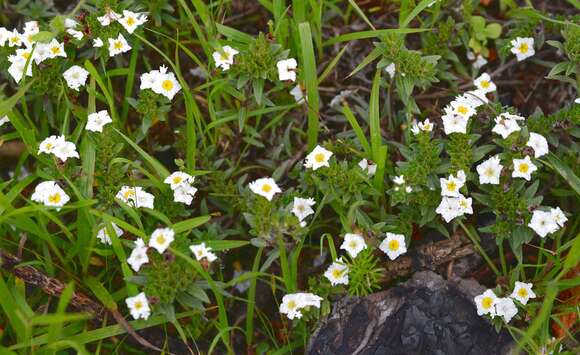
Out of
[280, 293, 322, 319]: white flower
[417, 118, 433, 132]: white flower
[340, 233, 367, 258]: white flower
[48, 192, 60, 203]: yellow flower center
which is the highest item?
[48, 192, 60, 203]: yellow flower center

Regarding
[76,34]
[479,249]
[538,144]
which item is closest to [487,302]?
[479,249]

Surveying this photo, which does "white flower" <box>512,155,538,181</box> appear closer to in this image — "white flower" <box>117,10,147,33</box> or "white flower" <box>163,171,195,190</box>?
"white flower" <box>163,171,195,190</box>

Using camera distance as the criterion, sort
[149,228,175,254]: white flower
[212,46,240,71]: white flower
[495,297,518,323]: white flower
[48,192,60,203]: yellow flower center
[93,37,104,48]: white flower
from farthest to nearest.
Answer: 1. [93,37,104,48]: white flower
2. [212,46,240,71]: white flower
3. [48,192,60,203]: yellow flower center
4. [495,297,518,323]: white flower
5. [149,228,175,254]: white flower

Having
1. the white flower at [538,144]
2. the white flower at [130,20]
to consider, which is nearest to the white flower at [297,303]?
the white flower at [538,144]

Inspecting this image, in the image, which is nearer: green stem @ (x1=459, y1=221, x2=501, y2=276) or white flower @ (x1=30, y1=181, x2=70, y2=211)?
white flower @ (x1=30, y1=181, x2=70, y2=211)

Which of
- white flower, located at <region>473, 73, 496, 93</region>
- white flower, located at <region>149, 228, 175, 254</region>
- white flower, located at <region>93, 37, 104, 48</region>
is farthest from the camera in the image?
white flower, located at <region>473, 73, 496, 93</region>

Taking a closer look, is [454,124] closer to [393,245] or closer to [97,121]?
[393,245]

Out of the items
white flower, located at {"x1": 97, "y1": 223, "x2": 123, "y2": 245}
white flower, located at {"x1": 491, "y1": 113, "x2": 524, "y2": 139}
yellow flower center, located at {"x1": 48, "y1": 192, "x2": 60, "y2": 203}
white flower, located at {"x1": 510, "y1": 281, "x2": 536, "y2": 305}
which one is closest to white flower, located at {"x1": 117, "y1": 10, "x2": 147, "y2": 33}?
yellow flower center, located at {"x1": 48, "y1": 192, "x2": 60, "y2": 203}

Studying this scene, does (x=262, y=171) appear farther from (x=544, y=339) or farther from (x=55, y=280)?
(x=544, y=339)
